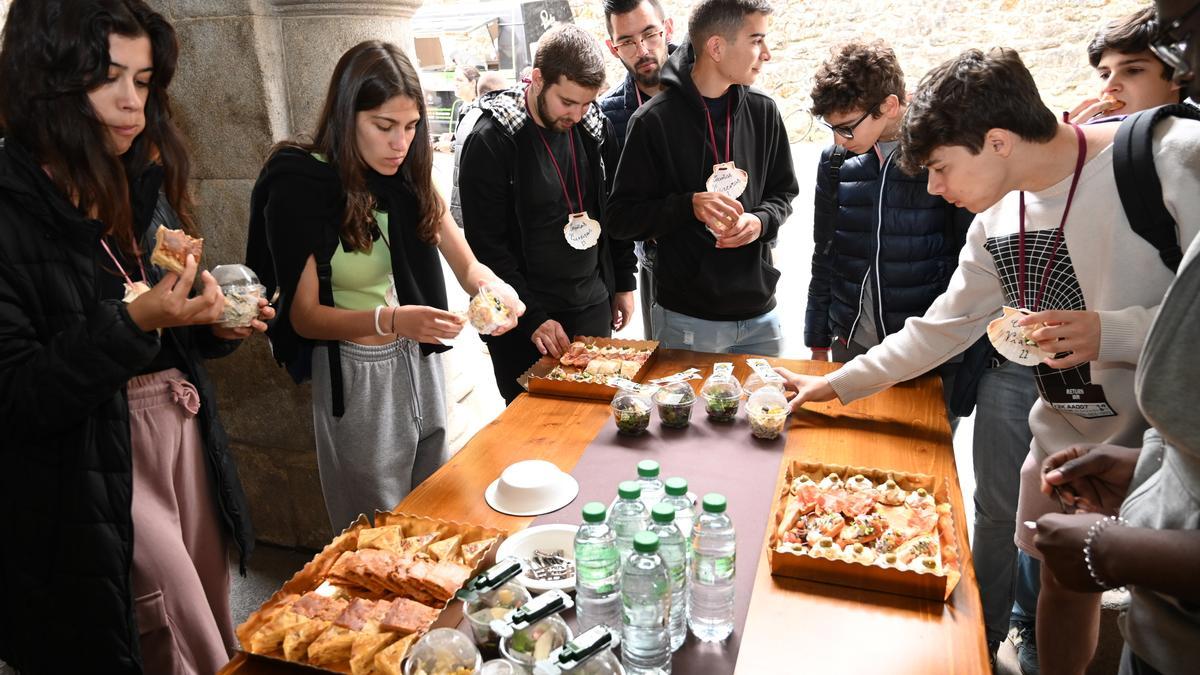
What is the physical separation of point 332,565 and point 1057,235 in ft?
5.74

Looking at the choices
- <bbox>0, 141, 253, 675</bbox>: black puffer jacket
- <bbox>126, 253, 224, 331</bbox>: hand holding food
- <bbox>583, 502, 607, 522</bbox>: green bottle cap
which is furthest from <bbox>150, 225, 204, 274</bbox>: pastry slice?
<bbox>583, 502, 607, 522</bbox>: green bottle cap

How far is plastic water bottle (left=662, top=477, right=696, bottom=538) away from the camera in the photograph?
1.28 metres

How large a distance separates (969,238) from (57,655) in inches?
96.0

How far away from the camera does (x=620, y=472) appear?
185 centimetres

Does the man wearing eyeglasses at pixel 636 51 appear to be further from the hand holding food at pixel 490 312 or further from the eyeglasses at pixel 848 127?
the hand holding food at pixel 490 312

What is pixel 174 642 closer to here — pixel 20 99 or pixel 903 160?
pixel 20 99

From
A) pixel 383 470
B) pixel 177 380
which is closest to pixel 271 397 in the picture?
pixel 383 470

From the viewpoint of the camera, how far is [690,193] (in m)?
2.75

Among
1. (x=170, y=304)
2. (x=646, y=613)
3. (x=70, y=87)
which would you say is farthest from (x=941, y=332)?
(x=70, y=87)

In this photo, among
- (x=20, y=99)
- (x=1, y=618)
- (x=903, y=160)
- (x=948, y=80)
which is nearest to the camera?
(x=20, y=99)

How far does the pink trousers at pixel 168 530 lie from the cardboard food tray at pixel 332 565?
423mm

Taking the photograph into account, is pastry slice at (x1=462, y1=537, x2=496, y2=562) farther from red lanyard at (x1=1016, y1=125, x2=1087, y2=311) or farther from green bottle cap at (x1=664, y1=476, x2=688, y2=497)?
red lanyard at (x1=1016, y1=125, x2=1087, y2=311)

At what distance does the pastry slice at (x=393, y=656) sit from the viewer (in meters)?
1.16

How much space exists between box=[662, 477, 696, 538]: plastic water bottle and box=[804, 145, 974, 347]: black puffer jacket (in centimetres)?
138
